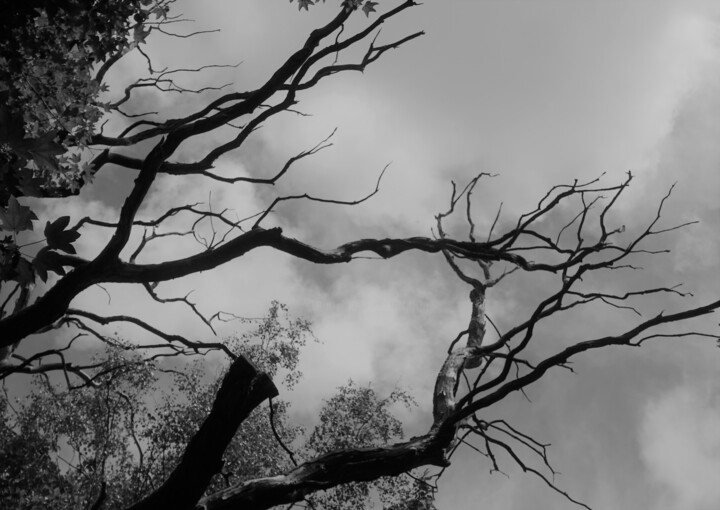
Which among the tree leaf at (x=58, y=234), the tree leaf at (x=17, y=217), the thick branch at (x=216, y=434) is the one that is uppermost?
the thick branch at (x=216, y=434)

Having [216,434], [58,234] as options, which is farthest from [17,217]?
[216,434]

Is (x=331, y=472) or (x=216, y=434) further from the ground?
(x=331, y=472)

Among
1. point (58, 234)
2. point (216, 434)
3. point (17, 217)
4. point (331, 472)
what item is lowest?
point (17, 217)

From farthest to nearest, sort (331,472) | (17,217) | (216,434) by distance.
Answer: (331,472) < (216,434) < (17,217)

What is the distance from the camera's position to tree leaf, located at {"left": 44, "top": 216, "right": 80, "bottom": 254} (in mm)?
2689

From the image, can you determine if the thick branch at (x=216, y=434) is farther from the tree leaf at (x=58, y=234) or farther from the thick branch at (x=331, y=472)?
the tree leaf at (x=58, y=234)

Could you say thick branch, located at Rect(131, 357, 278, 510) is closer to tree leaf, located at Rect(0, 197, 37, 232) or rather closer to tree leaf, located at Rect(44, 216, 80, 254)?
tree leaf, located at Rect(44, 216, 80, 254)

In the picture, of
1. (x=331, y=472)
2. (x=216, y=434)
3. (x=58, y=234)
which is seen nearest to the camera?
(x=58, y=234)

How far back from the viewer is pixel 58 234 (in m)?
2.71

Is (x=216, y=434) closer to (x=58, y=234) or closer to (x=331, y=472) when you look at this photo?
(x=331, y=472)

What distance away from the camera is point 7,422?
17406 millimetres

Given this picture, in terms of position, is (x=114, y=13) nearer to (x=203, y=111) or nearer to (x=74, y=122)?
(x=74, y=122)

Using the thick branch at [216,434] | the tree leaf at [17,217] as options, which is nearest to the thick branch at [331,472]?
the thick branch at [216,434]

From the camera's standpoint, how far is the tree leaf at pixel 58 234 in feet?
8.82
